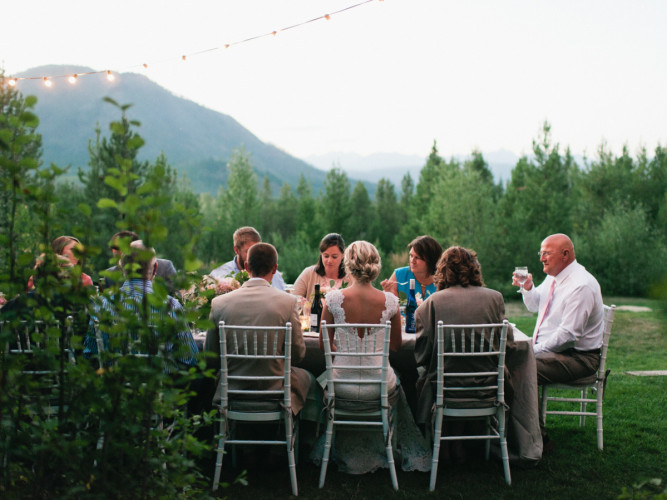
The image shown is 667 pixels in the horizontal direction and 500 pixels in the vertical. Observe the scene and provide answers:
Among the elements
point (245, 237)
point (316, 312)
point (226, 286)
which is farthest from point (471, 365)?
point (245, 237)

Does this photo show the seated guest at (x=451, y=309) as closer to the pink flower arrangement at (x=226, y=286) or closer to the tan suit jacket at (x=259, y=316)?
the tan suit jacket at (x=259, y=316)

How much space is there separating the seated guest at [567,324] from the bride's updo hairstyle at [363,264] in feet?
4.14

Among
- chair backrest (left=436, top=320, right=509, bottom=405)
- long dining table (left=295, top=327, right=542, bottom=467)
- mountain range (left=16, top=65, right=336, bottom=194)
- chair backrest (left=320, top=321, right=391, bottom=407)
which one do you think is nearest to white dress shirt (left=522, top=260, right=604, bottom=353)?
long dining table (left=295, top=327, right=542, bottom=467)

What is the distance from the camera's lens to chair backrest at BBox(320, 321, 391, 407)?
339 cm

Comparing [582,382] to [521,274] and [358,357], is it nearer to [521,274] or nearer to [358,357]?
[521,274]

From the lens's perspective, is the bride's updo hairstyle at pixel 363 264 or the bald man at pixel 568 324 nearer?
the bride's updo hairstyle at pixel 363 264

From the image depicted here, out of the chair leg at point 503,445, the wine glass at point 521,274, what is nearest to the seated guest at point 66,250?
the chair leg at point 503,445

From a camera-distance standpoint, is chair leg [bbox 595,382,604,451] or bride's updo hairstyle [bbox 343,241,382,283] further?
chair leg [bbox 595,382,604,451]

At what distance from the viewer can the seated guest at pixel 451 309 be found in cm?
354

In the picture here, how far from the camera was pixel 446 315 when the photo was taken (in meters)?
3.55

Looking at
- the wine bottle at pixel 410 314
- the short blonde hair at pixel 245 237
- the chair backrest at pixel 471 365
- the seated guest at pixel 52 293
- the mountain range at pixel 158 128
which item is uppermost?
the mountain range at pixel 158 128

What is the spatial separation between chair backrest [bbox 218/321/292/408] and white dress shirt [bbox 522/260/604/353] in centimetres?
187

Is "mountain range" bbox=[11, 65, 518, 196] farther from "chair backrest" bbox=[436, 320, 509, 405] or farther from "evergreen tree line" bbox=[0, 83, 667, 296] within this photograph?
"chair backrest" bbox=[436, 320, 509, 405]

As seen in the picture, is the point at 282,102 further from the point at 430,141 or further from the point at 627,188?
the point at 627,188
